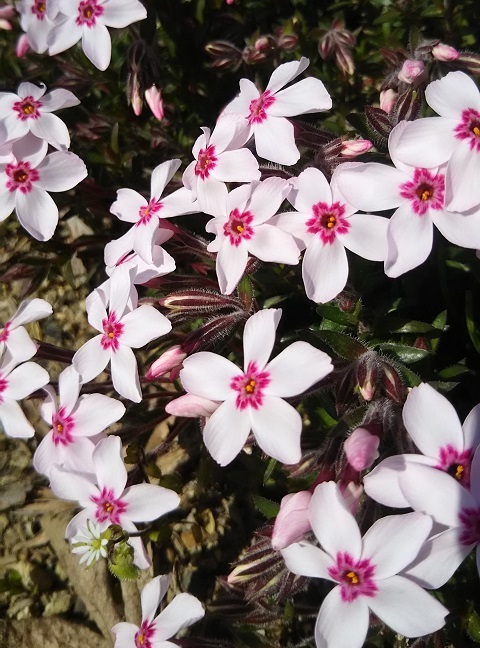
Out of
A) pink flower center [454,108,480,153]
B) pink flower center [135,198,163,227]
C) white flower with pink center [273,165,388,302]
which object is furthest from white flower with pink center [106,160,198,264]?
pink flower center [454,108,480,153]

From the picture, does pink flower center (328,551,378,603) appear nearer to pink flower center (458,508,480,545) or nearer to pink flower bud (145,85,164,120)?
pink flower center (458,508,480,545)

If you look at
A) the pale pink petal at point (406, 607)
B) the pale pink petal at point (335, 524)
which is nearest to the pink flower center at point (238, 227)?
the pale pink petal at point (335, 524)

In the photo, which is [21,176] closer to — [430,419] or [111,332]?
[111,332]

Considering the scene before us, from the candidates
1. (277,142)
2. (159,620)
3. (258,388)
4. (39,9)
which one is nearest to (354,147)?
(277,142)

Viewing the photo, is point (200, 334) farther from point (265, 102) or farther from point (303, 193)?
point (265, 102)

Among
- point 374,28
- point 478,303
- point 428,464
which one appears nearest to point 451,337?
point 478,303

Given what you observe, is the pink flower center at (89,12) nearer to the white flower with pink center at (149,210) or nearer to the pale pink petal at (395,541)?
the white flower with pink center at (149,210)
